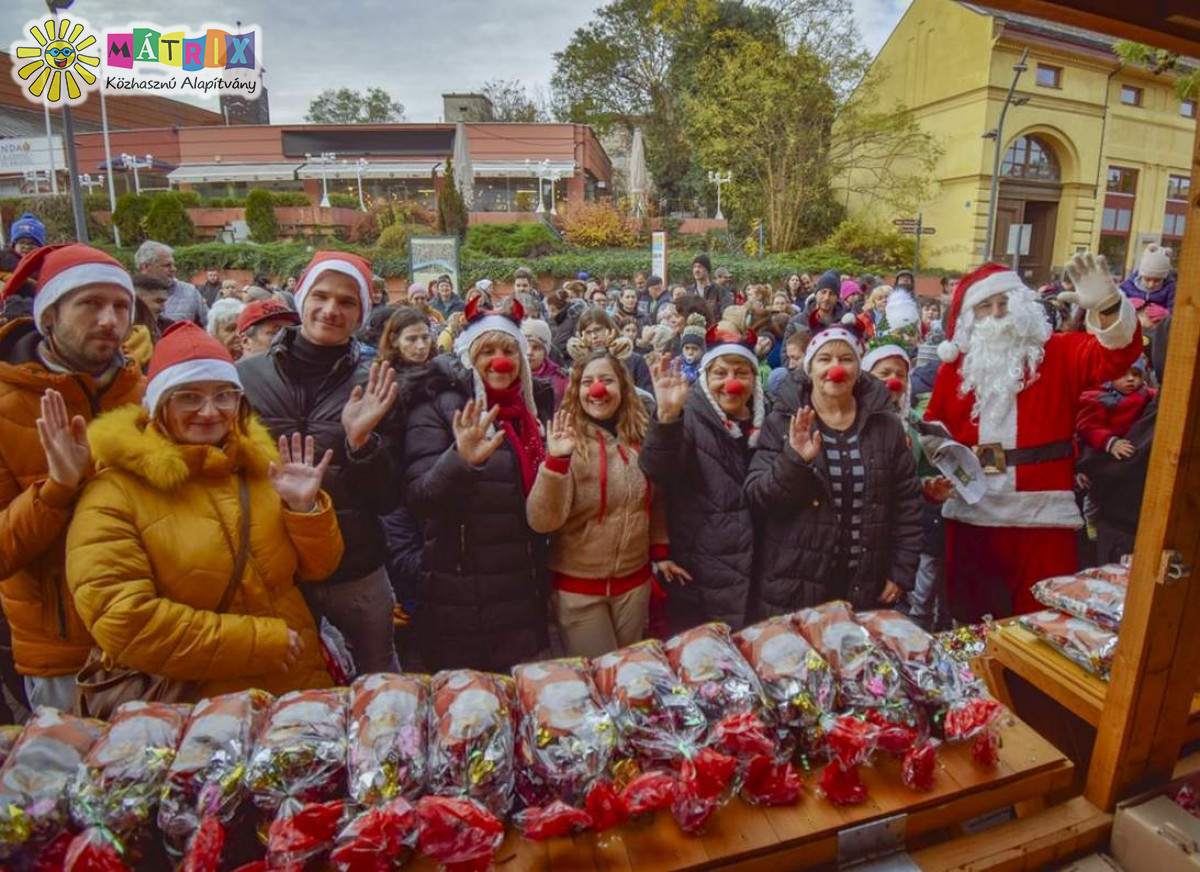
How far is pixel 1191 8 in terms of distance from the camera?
4.02 ft

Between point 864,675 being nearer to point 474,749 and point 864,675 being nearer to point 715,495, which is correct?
point 474,749

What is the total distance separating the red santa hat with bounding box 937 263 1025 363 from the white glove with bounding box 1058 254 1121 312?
33 cm

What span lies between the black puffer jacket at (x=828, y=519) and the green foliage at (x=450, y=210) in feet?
Answer: 66.6

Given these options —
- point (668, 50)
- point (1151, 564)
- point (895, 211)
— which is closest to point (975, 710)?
point (1151, 564)

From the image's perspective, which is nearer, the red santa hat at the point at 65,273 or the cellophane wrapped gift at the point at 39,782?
the cellophane wrapped gift at the point at 39,782

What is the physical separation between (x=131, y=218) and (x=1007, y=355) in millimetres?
27830

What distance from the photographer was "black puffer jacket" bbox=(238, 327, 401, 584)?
98.3 inches

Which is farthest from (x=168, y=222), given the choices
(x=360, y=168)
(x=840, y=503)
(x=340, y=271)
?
(x=840, y=503)

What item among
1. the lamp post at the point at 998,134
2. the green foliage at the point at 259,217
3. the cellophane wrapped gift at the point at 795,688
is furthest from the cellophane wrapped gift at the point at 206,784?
the green foliage at the point at 259,217

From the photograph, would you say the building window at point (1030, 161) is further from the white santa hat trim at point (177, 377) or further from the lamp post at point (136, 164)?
the lamp post at point (136, 164)

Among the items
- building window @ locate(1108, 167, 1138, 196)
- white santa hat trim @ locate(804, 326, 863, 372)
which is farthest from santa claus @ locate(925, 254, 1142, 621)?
building window @ locate(1108, 167, 1138, 196)

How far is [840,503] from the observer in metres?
2.76

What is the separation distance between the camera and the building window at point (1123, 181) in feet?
83.8

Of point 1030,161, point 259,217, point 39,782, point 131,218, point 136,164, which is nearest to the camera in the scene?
point 39,782
